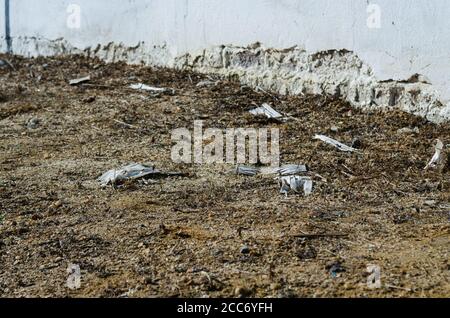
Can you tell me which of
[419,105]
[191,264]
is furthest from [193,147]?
[191,264]

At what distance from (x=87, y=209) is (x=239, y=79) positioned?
2.70 meters

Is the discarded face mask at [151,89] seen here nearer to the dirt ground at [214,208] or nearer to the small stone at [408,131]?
the dirt ground at [214,208]

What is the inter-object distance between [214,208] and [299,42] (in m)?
2.35

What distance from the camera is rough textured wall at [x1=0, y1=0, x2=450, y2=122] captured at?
4.82 m

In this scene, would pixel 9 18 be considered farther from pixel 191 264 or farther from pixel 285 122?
pixel 191 264

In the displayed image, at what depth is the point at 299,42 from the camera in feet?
18.2

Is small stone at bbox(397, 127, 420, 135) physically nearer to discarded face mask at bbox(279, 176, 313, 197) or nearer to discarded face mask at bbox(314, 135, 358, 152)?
discarded face mask at bbox(314, 135, 358, 152)

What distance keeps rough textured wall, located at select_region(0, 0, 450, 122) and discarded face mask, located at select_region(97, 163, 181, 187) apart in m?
1.78

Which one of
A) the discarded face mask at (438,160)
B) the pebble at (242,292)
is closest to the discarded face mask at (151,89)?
the discarded face mask at (438,160)

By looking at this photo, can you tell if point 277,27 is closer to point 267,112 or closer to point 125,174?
point 267,112

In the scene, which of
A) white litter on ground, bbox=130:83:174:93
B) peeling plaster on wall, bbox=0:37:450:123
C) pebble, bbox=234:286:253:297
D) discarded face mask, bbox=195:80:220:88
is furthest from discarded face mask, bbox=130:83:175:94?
pebble, bbox=234:286:253:297

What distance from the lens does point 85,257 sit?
3.01 metres

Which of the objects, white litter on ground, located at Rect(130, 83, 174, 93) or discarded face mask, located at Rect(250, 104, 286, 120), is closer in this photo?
discarded face mask, located at Rect(250, 104, 286, 120)

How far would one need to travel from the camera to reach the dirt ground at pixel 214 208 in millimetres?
2752
